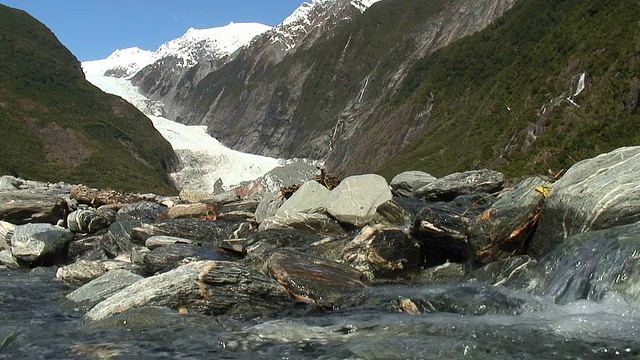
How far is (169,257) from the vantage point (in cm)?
1172


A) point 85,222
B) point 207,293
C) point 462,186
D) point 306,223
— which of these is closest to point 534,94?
point 462,186

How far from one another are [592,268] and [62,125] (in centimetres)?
8731

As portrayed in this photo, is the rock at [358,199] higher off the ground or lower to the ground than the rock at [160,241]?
higher

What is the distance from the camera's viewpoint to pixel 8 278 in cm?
1287

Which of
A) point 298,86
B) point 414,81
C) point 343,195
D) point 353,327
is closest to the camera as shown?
point 353,327

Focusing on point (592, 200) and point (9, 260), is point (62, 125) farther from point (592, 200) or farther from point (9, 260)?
point (592, 200)

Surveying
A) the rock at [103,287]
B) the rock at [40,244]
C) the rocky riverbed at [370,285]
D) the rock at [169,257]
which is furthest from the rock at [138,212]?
the rock at [103,287]

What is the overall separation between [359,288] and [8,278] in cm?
799

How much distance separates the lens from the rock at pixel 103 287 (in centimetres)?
996

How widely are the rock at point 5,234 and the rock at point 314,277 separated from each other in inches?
397

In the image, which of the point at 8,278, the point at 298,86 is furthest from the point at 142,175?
the point at 298,86

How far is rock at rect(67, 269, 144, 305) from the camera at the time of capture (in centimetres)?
996

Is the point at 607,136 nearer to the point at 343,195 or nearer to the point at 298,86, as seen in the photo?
the point at 343,195

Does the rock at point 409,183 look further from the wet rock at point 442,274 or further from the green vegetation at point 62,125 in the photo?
the green vegetation at point 62,125
